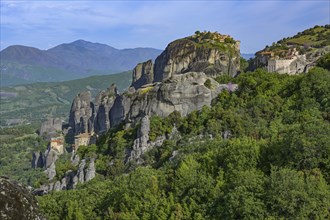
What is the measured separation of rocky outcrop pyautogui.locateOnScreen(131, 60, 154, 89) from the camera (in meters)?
80.8

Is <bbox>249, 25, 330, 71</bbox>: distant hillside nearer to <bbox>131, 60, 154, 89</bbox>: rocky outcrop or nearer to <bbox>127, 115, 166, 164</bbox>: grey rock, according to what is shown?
<bbox>127, 115, 166, 164</bbox>: grey rock

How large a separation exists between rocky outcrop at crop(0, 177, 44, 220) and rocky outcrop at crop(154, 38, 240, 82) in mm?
52902

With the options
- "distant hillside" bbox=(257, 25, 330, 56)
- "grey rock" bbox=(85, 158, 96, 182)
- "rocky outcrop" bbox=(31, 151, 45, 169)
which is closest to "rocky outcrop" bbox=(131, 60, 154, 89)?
"distant hillside" bbox=(257, 25, 330, 56)

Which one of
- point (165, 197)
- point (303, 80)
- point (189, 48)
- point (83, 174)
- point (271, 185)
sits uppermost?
point (189, 48)

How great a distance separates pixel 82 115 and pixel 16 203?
100 meters

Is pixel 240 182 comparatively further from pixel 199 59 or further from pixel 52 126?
pixel 52 126

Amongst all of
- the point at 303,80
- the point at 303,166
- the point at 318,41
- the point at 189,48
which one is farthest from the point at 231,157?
the point at 318,41

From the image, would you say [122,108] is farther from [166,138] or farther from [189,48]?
[166,138]

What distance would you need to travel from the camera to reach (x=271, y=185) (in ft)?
58.9

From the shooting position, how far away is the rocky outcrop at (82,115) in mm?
101975

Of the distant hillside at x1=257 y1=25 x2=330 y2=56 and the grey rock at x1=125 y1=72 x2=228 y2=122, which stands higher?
the distant hillside at x1=257 y1=25 x2=330 y2=56

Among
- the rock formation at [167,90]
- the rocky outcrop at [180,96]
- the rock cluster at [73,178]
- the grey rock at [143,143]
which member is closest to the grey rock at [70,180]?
the rock cluster at [73,178]

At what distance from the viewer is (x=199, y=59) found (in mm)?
65125

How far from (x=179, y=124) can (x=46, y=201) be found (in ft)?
56.6
